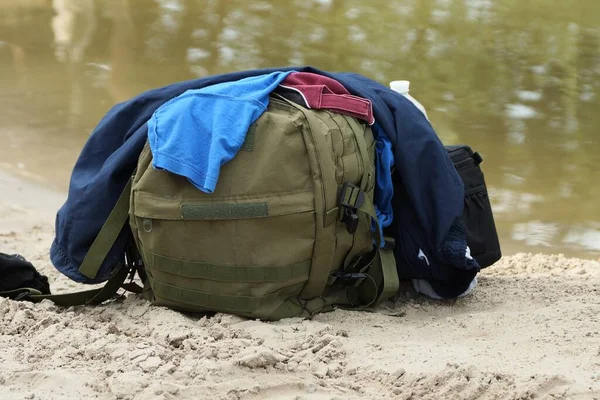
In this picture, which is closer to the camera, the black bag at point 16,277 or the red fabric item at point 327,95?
the red fabric item at point 327,95

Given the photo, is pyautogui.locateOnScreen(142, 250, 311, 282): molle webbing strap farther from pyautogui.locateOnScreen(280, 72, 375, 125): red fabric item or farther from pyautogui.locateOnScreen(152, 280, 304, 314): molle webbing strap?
pyautogui.locateOnScreen(280, 72, 375, 125): red fabric item

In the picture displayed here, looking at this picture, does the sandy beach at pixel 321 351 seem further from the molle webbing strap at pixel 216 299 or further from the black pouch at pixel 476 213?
the black pouch at pixel 476 213

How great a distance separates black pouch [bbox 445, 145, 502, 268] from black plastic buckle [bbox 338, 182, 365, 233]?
1.73 ft

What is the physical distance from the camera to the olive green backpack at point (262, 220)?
261 centimetres

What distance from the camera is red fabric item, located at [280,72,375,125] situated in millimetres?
2809

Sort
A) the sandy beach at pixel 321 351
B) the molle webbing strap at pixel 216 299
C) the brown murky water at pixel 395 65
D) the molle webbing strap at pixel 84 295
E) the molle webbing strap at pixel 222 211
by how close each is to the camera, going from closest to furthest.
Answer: the sandy beach at pixel 321 351 < the molle webbing strap at pixel 222 211 < the molle webbing strap at pixel 216 299 < the molle webbing strap at pixel 84 295 < the brown murky water at pixel 395 65

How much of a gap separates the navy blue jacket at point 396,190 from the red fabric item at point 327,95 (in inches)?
2.0

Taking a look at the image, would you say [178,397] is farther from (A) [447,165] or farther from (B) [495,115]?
(B) [495,115]

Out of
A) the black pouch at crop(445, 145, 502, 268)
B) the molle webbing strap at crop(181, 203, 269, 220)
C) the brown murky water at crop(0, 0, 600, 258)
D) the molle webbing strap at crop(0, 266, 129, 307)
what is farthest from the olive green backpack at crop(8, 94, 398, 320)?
the brown murky water at crop(0, 0, 600, 258)

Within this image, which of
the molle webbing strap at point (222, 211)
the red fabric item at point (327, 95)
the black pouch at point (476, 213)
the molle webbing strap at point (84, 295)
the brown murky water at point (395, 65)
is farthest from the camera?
the brown murky water at point (395, 65)

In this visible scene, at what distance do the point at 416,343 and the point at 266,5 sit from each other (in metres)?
7.09

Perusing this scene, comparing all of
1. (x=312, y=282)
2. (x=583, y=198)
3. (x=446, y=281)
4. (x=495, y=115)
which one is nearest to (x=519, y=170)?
(x=583, y=198)

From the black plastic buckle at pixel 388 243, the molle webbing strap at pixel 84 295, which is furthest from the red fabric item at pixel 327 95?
the molle webbing strap at pixel 84 295

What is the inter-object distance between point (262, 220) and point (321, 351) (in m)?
0.44
